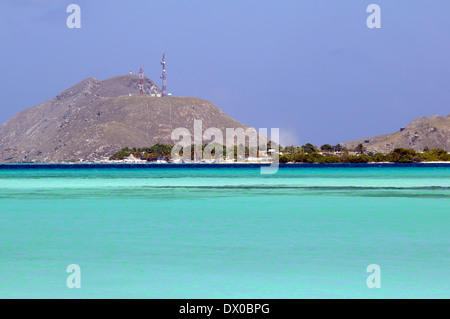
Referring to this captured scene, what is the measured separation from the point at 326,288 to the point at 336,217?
16.5 m

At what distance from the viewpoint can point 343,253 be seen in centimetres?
2005

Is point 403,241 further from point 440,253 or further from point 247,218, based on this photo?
Result: point 247,218

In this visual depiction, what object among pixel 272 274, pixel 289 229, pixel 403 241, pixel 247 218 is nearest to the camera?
pixel 272 274

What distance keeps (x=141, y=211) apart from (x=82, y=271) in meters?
17.6

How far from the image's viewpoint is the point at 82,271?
56.5ft

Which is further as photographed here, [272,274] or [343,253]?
[343,253]
